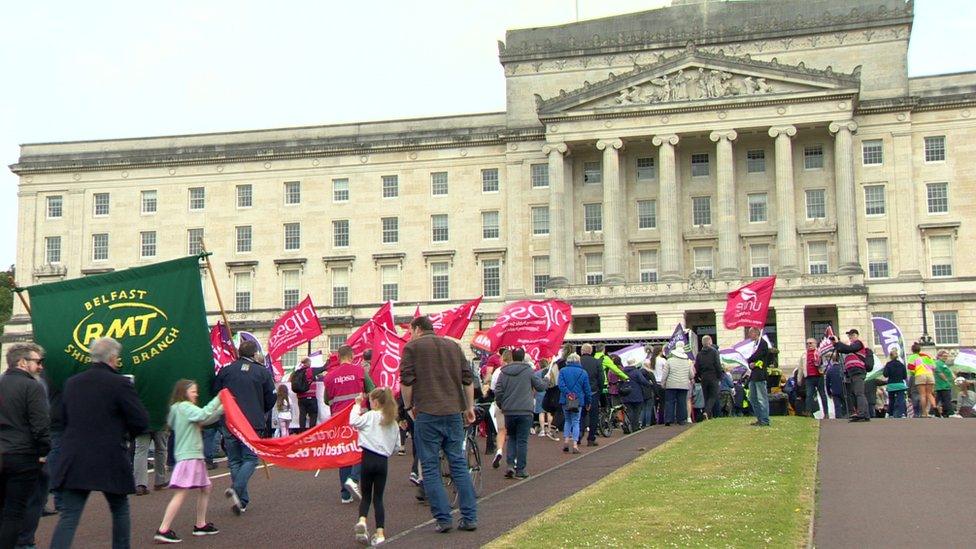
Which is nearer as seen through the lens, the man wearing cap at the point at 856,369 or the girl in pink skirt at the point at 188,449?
the girl in pink skirt at the point at 188,449

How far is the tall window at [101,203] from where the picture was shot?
80750 millimetres

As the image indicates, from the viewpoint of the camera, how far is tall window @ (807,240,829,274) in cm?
6712

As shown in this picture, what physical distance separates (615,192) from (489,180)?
9.81 metres

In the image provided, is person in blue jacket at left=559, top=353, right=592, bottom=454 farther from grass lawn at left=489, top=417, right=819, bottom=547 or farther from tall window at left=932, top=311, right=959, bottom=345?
tall window at left=932, top=311, right=959, bottom=345

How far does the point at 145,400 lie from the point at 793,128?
2217 inches

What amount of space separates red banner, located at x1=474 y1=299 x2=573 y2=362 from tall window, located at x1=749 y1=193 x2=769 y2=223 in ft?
139

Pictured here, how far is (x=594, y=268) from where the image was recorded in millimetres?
70750

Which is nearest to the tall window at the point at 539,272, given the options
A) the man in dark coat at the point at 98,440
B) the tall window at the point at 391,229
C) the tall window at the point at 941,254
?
the tall window at the point at 391,229

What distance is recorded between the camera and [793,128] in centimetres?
6606

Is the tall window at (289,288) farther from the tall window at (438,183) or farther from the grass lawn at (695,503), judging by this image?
the grass lawn at (695,503)

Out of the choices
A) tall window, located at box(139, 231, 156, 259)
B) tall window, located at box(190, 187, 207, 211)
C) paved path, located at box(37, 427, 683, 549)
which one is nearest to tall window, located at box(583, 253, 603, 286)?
tall window, located at box(190, 187, 207, 211)

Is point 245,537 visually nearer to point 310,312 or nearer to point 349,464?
point 349,464

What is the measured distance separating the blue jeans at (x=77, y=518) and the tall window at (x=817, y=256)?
59708 millimetres

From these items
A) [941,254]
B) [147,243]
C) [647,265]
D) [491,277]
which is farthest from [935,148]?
[147,243]
